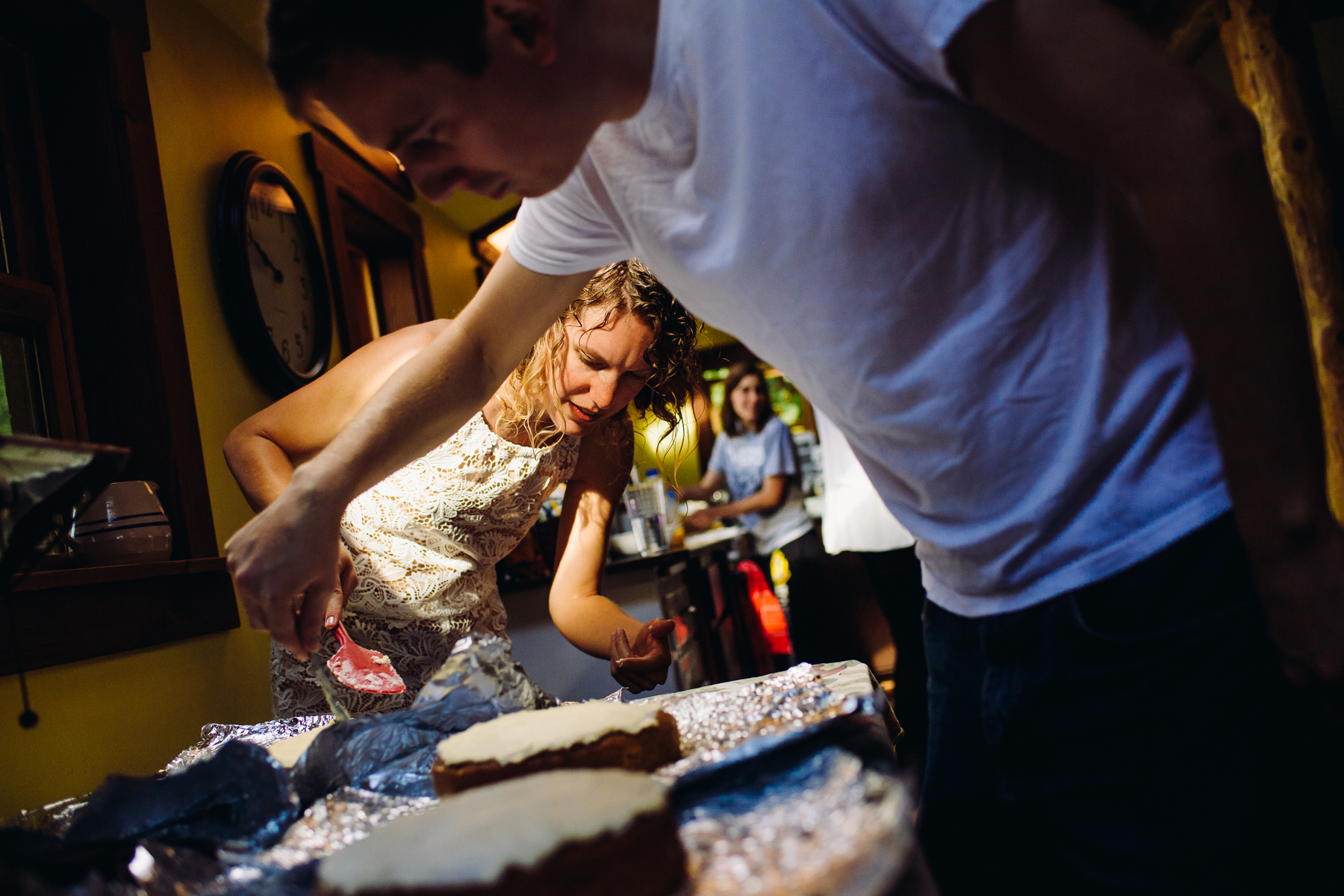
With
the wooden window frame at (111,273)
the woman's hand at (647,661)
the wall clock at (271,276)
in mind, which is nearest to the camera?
the woman's hand at (647,661)

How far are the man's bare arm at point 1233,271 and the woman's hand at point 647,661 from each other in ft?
2.85

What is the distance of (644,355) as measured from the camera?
157 cm

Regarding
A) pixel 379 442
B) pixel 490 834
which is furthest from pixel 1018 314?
pixel 379 442

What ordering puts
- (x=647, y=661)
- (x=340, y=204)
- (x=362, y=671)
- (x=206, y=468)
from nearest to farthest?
(x=362, y=671) → (x=647, y=661) → (x=206, y=468) → (x=340, y=204)

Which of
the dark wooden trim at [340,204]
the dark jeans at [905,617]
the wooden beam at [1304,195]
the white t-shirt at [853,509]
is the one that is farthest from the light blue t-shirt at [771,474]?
the wooden beam at [1304,195]

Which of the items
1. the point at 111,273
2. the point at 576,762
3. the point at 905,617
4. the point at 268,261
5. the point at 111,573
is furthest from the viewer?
the point at 905,617

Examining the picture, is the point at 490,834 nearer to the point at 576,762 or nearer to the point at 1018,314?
the point at 576,762

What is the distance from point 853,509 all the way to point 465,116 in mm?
2174

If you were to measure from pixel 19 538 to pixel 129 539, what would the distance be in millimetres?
910

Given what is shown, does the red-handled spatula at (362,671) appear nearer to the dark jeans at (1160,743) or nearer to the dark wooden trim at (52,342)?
the dark jeans at (1160,743)

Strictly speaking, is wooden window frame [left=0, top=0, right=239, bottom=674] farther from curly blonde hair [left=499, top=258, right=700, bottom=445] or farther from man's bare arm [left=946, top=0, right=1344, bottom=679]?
man's bare arm [left=946, top=0, right=1344, bottom=679]

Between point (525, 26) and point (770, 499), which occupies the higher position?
point (525, 26)

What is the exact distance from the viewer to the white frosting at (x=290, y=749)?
91cm

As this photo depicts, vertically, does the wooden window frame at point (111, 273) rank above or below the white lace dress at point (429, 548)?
above
